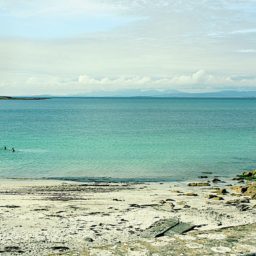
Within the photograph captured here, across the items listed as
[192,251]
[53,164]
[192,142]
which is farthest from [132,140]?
[192,251]

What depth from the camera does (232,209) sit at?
19.2 m

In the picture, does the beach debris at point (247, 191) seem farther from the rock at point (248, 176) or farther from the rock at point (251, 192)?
the rock at point (248, 176)

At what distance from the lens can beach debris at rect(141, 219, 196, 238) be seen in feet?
49.1

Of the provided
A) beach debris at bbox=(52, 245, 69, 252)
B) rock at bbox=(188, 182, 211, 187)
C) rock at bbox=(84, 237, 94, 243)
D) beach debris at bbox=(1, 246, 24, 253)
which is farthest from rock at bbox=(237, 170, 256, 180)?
beach debris at bbox=(1, 246, 24, 253)

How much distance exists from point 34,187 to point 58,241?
12012 mm

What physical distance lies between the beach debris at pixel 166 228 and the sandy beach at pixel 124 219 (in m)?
0.04

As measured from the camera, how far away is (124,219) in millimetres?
17078

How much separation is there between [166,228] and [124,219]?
87.8 inches

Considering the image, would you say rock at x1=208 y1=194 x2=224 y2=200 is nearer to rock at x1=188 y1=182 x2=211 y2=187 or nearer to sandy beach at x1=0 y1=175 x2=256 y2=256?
sandy beach at x1=0 y1=175 x2=256 y2=256

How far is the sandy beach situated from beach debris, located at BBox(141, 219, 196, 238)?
0.13 ft

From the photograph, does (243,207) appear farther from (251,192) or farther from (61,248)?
(61,248)

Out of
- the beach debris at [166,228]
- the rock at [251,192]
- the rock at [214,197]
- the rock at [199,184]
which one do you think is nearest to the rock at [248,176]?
the rock at [199,184]

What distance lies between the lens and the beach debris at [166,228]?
15.0m

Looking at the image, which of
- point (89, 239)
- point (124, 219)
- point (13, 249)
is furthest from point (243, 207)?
point (13, 249)
